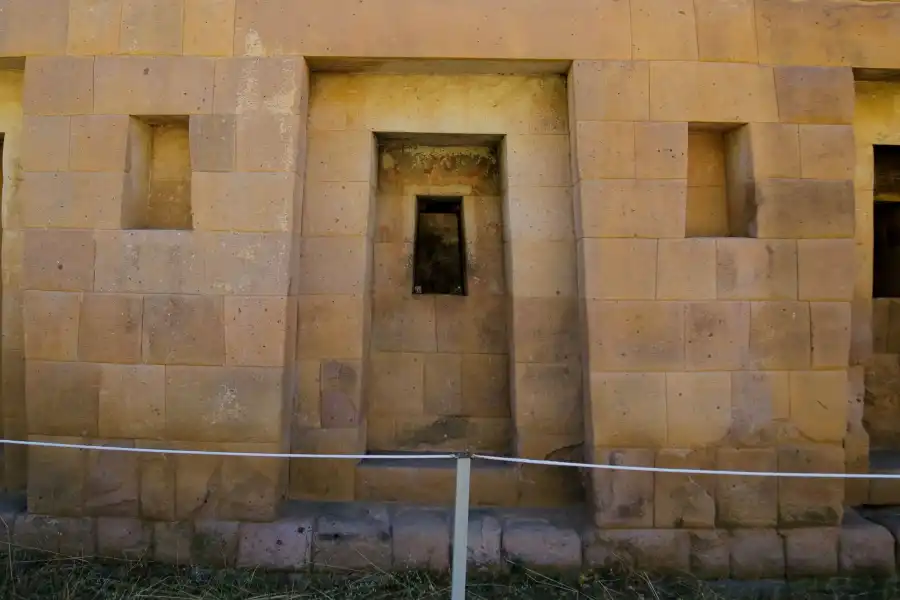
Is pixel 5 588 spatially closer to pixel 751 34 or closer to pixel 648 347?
pixel 648 347

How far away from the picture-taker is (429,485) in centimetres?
468

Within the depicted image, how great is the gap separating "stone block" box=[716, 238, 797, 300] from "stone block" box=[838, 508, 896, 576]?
75.7 inches

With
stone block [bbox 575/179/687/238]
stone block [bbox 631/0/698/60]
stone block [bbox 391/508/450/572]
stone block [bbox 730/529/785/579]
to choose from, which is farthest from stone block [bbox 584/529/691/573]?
stone block [bbox 631/0/698/60]

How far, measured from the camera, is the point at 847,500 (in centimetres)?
475

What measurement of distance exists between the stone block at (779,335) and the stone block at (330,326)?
3.13 meters

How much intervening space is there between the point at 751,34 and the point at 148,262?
5.10 metres

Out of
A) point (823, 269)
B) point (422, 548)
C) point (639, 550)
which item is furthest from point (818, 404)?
point (422, 548)

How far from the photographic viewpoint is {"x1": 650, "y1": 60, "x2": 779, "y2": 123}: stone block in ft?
14.5

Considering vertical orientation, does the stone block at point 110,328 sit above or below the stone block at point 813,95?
below

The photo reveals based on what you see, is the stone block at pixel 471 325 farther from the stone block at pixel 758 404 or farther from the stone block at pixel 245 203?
the stone block at pixel 758 404

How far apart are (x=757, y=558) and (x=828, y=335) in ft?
5.91

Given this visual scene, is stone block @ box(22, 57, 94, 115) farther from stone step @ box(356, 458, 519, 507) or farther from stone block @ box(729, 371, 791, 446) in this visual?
stone block @ box(729, 371, 791, 446)

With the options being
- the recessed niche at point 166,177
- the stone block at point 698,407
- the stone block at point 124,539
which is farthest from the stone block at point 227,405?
the stone block at point 698,407

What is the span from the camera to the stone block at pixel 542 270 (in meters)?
4.66
